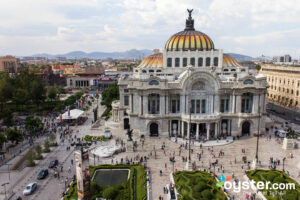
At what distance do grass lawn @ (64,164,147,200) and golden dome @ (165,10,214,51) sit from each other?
1492 inches

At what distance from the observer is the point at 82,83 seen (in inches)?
6462

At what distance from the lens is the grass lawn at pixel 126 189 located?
106ft

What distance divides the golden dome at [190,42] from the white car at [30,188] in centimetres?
4734

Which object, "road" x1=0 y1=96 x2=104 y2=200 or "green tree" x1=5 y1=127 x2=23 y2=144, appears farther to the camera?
"green tree" x1=5 y1=127 x2=23 y2=144

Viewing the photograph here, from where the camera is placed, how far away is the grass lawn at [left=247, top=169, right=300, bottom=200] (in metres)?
32.3

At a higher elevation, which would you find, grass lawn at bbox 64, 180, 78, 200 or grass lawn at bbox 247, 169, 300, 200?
grass lawn at bbox 247, 169, 300, 200

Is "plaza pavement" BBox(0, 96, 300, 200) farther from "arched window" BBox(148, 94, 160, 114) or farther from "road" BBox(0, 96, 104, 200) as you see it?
"arched window" BBox(148, 94, 160, 114)

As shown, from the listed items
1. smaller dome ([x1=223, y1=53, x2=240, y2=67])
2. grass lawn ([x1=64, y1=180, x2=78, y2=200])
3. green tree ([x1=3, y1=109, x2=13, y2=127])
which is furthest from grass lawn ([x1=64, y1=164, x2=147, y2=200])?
smaller dome ([x1=223, y1=53, x2=240, y2=67])

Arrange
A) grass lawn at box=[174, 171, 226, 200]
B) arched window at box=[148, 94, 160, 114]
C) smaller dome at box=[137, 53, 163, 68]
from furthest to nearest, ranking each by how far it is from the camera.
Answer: smaller dome at box=[137, 53, 163, 68], arched window at box=[148, 94, 160, 114], grass lawn at box=[174, 171, 226, 200]

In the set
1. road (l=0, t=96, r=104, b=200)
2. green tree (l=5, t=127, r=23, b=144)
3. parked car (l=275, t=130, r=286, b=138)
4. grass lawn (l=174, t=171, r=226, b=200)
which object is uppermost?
green tree (l=5, t=127, r=23, b=144)

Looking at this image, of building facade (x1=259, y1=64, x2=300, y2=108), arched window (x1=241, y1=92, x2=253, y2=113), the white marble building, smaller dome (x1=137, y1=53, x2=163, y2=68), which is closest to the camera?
the white marble building

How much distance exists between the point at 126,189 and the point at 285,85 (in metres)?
82.7

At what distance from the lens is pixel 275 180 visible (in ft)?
119

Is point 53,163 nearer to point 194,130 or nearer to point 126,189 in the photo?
point 126,189
